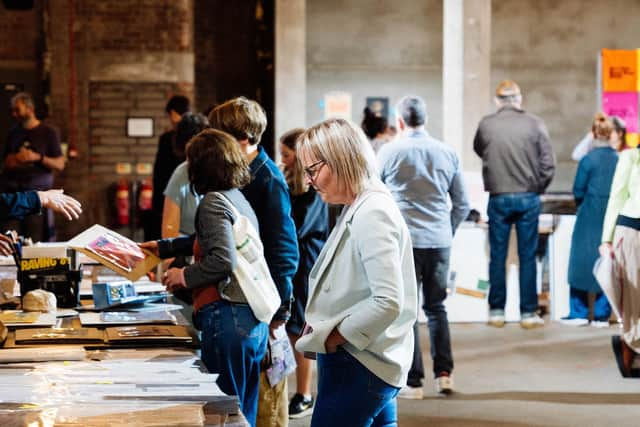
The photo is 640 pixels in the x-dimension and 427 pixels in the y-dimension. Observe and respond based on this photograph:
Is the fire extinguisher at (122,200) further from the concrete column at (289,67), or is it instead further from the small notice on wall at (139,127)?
the concrete column at (289,67)

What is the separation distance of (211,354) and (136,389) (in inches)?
34.3

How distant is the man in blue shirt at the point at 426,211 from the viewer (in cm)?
552

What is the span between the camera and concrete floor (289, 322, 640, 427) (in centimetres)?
512

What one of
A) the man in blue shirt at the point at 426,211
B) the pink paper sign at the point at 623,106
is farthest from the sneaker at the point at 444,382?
the pink paper sign at the point at 623,106

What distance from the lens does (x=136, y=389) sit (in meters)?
2.48

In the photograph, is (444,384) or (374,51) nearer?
(444,384)

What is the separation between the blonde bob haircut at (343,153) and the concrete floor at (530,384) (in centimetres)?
246

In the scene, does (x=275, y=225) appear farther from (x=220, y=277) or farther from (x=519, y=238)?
(x=519, y=238)

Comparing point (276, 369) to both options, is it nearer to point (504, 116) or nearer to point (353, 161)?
point (353, 161)

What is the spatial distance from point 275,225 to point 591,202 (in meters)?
4.32

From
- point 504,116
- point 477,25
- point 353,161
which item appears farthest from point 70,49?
point 353,161

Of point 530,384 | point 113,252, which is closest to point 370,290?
point 113,252

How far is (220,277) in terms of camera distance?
3.30m

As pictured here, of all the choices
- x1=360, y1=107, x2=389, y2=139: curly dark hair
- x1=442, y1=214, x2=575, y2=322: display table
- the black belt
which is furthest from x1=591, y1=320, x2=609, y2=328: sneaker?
x1=360, y1=107, x2=389, y2=139: curly dark hair
